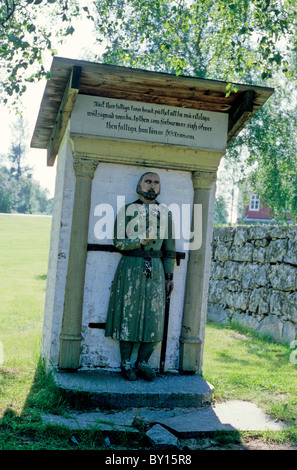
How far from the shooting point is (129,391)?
5.26 metres

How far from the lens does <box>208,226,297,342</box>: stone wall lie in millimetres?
9820

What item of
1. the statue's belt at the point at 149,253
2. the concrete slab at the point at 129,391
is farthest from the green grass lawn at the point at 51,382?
the statue's belt at the point at 149,253

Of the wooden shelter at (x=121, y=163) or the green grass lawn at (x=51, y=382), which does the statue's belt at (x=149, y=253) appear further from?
the green grass lawn at (x=51, y=382)

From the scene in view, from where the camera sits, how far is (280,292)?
10109 millimetres

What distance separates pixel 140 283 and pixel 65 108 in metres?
1.97

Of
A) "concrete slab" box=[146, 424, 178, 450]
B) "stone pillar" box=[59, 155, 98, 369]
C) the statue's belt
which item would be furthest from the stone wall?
"concrete slab" box=[146, 424, 178, 450]

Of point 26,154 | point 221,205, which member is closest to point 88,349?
point 221,205

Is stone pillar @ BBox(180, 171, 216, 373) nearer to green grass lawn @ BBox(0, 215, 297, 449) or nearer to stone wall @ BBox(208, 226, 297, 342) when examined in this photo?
green grass lawn @ BBox(0, 215, 297, 449)

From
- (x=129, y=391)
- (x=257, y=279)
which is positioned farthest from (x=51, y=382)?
(x=257, y=279)

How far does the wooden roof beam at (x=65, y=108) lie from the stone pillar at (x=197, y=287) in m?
1.55

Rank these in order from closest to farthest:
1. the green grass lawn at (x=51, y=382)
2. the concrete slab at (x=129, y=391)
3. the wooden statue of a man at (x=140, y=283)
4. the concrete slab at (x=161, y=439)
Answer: the concrete slab at (x=161, y=439), the green grass lawn at (x=51, y=382), the concrete slab at (x=129, y=391), the wooden statue of a man at (x=140, y=283)

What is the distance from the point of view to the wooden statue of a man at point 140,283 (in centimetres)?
562
